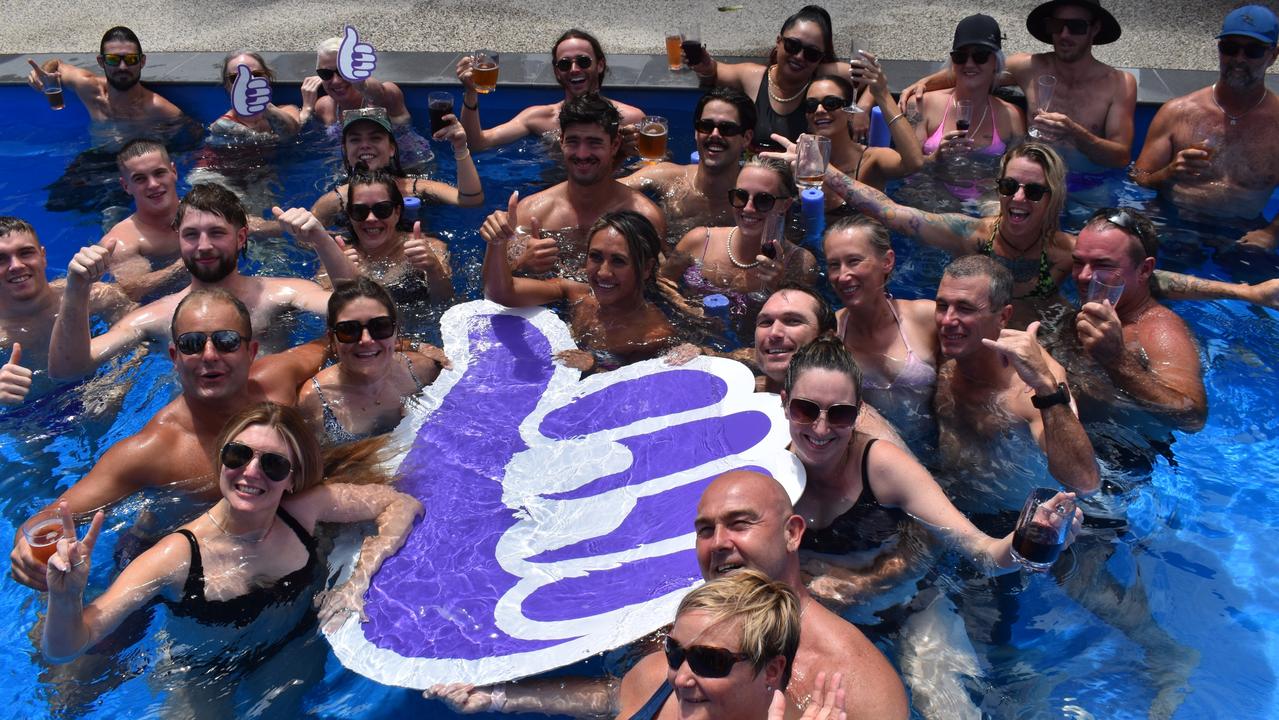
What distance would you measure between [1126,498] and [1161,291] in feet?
4.12

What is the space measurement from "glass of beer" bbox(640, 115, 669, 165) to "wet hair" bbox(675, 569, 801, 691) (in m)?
4.55

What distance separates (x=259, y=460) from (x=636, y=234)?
256 cm

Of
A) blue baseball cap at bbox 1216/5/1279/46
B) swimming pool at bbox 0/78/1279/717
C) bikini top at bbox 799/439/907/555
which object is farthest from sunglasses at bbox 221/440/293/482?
blue baseball cap at bbox 1216/5/1279/46

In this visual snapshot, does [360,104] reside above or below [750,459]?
above

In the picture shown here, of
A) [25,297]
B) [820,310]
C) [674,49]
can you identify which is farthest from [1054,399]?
[25,297]

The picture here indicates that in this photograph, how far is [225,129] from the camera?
9398 millimetres

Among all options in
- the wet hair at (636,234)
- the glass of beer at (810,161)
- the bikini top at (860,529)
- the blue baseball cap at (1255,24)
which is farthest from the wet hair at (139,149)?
the blue baseball cap at (1255,24)

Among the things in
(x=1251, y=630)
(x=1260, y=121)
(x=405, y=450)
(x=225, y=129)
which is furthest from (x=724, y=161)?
(x=225, y=129)

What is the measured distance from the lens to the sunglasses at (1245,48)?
6996 mm

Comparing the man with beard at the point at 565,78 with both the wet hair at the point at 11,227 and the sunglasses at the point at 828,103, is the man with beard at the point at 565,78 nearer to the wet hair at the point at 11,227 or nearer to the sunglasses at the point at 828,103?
the sunglasses at the point at 828,103

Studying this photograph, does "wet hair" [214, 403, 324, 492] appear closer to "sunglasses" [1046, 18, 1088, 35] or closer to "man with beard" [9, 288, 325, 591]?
"man with beard" [9, 288, 325, 591]

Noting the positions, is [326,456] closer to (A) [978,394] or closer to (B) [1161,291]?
(A) [978,394]

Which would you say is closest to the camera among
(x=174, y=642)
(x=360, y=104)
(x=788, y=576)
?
(x=788, y=576)

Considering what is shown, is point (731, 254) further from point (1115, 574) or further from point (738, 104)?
point (1115, 574)
